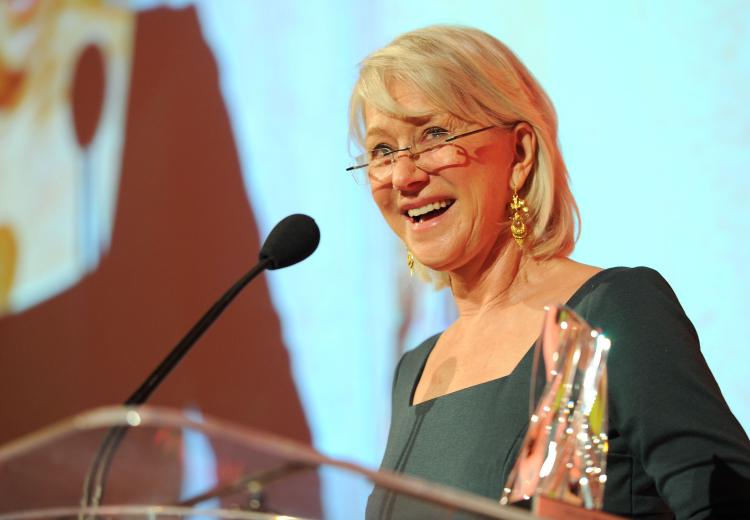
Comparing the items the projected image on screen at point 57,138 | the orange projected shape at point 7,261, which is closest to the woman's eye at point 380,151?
the projected image on screen at point 57,138

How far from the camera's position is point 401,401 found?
1885 mm

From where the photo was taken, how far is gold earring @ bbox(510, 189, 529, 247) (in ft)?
5.60

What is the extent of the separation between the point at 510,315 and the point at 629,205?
0.50 metres

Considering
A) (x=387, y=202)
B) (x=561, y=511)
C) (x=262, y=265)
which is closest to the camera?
(x=561, y=511)

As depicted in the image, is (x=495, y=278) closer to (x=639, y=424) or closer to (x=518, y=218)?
(x=518, y=218)

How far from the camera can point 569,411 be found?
3.07 ft

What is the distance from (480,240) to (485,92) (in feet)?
0.80

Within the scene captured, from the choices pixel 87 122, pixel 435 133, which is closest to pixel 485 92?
pixel 435 133

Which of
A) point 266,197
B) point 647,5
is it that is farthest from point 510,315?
point 266,197

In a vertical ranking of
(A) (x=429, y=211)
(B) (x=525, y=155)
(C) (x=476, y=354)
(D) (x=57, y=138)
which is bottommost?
(C) (x=476, y=354)

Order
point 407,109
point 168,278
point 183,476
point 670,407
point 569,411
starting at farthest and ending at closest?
point 168,278 → point 407,109 → point 670,407 → point 569,411 → point 183,476

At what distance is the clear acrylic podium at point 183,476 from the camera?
2.08 ft

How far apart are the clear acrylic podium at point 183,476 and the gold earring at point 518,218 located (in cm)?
97

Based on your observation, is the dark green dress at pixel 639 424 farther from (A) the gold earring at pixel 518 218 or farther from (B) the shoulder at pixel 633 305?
(A) the gold earring at pixel 518 218
